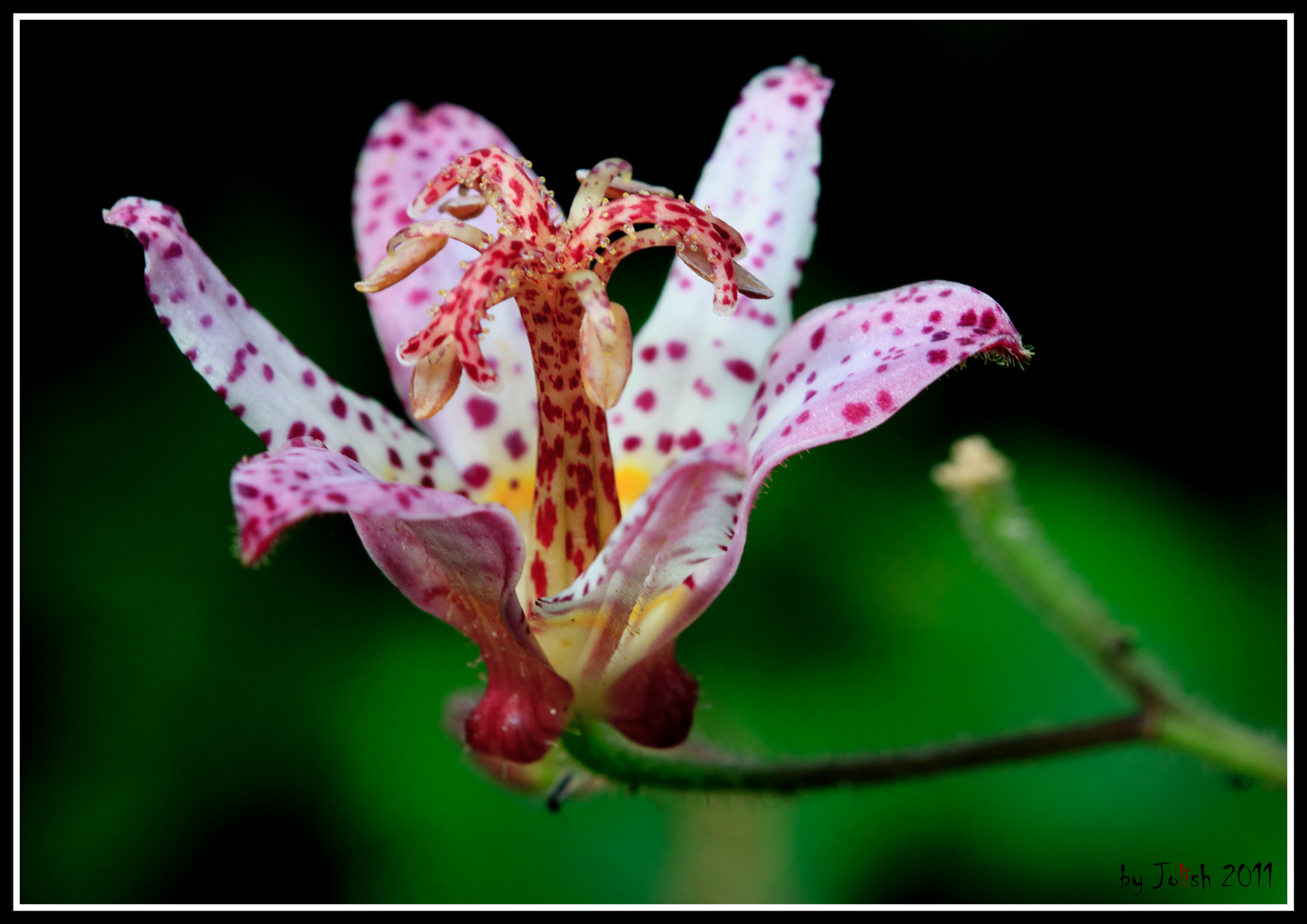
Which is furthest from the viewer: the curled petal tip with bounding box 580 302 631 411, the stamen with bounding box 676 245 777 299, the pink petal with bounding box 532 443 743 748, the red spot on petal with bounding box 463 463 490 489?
the red spot on petal with bounding box 463 463 490 489

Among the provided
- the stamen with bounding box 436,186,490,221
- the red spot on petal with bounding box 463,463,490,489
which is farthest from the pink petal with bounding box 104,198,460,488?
the stamen with bounding box 436,186,490,221

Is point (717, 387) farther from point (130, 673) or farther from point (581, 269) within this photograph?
point (130, 673)

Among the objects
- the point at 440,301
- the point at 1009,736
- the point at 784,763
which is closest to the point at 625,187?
the point at 440,301

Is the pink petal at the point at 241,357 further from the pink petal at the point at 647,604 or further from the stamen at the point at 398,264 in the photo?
the pink petal at the point at 647,604

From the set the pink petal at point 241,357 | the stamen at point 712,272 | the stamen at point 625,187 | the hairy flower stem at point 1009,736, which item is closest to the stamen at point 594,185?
the stamen at point 625,187

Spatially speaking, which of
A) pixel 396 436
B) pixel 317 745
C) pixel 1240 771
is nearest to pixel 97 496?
pixel 317 745

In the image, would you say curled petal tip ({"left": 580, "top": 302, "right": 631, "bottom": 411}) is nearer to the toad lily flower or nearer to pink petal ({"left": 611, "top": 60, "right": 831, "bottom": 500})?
the toad lily flower
